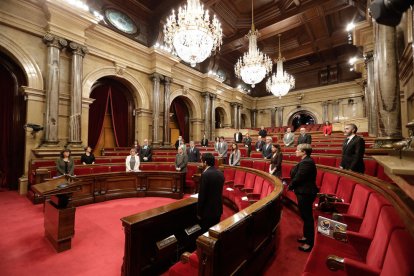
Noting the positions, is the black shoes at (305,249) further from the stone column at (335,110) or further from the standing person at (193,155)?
the stone column at (335,110)

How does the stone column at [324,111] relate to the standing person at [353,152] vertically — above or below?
above

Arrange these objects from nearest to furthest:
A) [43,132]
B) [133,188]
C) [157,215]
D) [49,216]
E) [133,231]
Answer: [133,231] → [157,215] → [49,216] → [133,188] → [43,132]

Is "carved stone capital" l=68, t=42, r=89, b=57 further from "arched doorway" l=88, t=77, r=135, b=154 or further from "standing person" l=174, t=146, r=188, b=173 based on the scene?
"standing person" l=174, t=146, r=188, b=173

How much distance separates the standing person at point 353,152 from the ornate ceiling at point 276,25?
19.9ft

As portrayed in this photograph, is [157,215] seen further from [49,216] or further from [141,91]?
[141,91]

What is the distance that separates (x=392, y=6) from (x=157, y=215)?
185 centimetres

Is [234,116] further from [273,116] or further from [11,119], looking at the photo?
[11,119]

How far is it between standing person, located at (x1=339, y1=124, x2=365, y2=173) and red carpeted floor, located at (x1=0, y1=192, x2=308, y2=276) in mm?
1046

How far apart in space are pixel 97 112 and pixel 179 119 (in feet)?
13.8

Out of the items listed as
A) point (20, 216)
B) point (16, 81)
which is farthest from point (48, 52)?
point (20, 216)

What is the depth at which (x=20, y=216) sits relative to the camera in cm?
350

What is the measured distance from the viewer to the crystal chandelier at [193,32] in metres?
4.60

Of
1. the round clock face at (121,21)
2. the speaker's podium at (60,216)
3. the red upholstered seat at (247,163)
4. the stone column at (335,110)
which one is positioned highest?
→ the round clock face at (121,21)

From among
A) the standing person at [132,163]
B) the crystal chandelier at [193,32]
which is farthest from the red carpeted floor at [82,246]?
the crystal chandelier at [193,32]
